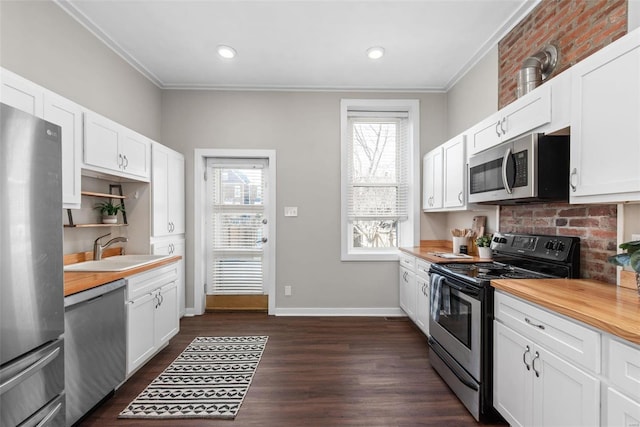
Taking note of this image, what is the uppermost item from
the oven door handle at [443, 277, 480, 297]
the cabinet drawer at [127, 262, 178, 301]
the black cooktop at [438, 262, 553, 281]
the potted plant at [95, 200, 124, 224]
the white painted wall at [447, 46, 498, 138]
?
the white painted wall at [447, 46, 498, 138]

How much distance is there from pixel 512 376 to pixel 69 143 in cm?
311

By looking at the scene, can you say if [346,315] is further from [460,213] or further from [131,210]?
[131,210]

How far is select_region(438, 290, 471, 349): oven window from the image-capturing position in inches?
76.9

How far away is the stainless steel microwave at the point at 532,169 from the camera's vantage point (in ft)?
5.85

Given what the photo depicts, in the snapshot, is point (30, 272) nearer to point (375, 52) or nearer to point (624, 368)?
point (624, 368)

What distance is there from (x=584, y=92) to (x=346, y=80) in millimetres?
Answer: 2517

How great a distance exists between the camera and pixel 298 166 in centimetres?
382

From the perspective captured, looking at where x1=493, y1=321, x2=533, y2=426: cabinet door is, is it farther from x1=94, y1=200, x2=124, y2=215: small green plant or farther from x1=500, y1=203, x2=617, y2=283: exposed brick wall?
x1=94, y1=200, x2=124, y2=215: small green plant

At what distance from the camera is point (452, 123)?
369cm

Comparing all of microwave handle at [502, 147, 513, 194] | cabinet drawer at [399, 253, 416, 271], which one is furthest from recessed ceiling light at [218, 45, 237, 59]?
cabinet drawer at [399, 253, 416, 271]

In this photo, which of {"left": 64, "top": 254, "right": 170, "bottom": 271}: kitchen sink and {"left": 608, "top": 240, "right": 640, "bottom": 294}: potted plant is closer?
{"left": 608, "top": 240, "right": 640, "bottom": 294}: potted plant

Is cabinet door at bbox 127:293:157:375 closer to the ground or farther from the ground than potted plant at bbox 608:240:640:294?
closer to the ground

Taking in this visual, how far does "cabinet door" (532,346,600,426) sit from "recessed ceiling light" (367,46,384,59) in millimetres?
2740

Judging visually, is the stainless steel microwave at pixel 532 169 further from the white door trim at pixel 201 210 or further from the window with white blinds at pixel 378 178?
the white door trim at pixel 201 210
